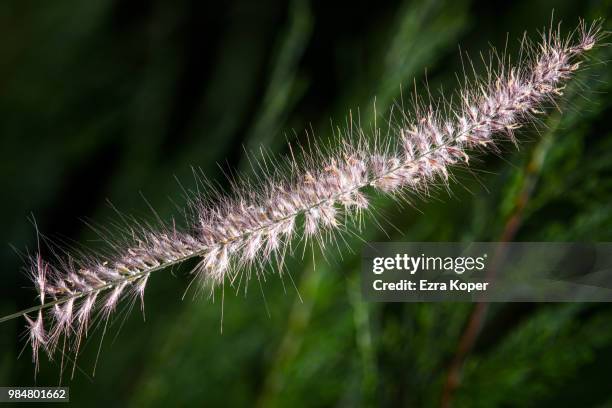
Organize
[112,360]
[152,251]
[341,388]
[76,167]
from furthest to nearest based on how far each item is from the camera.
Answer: [76,167]
[112,360]
[341,388]
[152,251]

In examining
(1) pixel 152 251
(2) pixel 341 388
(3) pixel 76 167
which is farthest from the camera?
(3) pixel 76 167

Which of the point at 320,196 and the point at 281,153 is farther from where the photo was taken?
the point at 281,153

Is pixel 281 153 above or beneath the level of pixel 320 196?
above

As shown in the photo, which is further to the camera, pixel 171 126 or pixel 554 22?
pixel 171 126

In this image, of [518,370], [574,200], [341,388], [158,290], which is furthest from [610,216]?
[158,290]

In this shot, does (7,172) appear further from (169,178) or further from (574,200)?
(574,200)

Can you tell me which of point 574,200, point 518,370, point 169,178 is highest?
point 169,178

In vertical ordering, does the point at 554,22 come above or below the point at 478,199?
above
